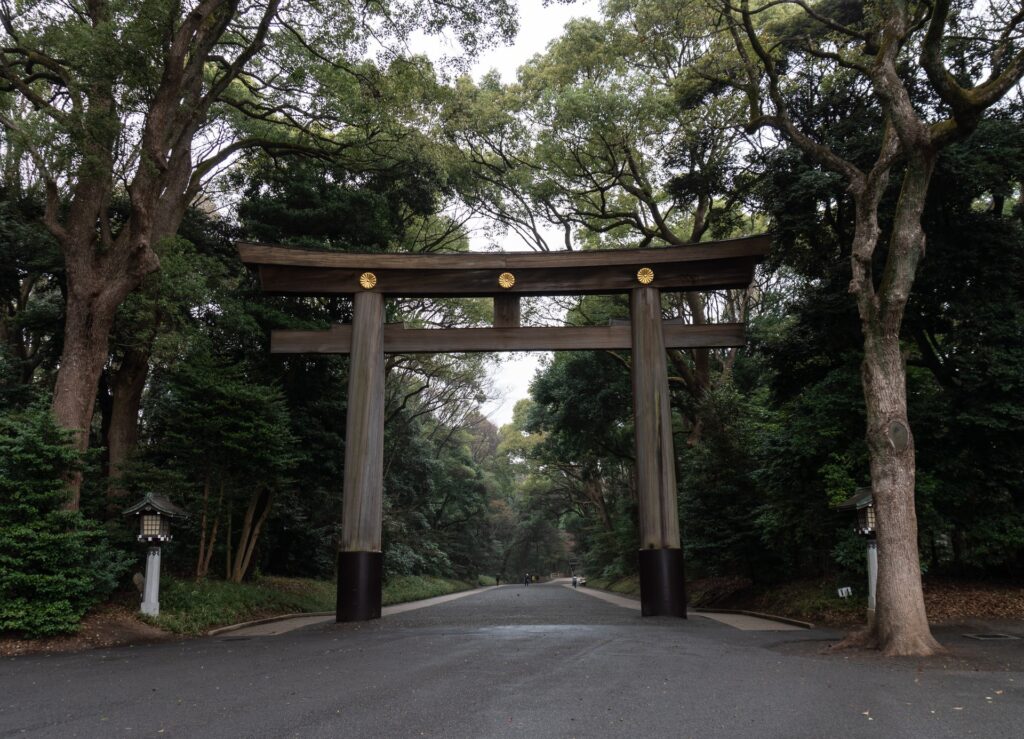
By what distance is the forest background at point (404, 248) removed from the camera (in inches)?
414

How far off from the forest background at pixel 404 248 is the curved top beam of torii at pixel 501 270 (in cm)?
157

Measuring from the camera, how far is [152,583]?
405 inches

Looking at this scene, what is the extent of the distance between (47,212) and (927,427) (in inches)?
576

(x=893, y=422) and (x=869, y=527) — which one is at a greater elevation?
(x=893, y=422)

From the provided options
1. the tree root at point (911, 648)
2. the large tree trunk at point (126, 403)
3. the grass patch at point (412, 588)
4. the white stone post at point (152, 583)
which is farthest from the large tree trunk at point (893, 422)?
the grass patch at point (412, 588)

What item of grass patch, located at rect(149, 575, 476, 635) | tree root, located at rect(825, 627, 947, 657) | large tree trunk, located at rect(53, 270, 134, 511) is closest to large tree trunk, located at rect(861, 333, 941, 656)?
tree root, located at rect(825, 627, 947, 657)

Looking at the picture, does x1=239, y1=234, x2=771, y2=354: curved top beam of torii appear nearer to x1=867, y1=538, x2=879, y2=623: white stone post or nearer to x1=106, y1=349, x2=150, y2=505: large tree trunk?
x1=106, y1=349, x2=150, y2=505: large tree trunk

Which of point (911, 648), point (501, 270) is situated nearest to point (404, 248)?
point (501, 270)

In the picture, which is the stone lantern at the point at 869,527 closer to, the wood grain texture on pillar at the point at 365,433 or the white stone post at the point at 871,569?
the white stone post at the point at 871,569

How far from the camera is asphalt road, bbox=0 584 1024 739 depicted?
4137mm

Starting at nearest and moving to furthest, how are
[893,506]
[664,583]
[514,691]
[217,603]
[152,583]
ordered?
1. [514,691]
2. [893,506]
3. [152,583]
4. [664,583]
5. [217,603]

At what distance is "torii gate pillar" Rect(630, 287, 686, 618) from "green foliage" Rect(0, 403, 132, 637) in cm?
787

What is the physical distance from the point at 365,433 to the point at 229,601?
426 cm

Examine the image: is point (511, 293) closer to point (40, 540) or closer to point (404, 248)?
point (40, 540)
